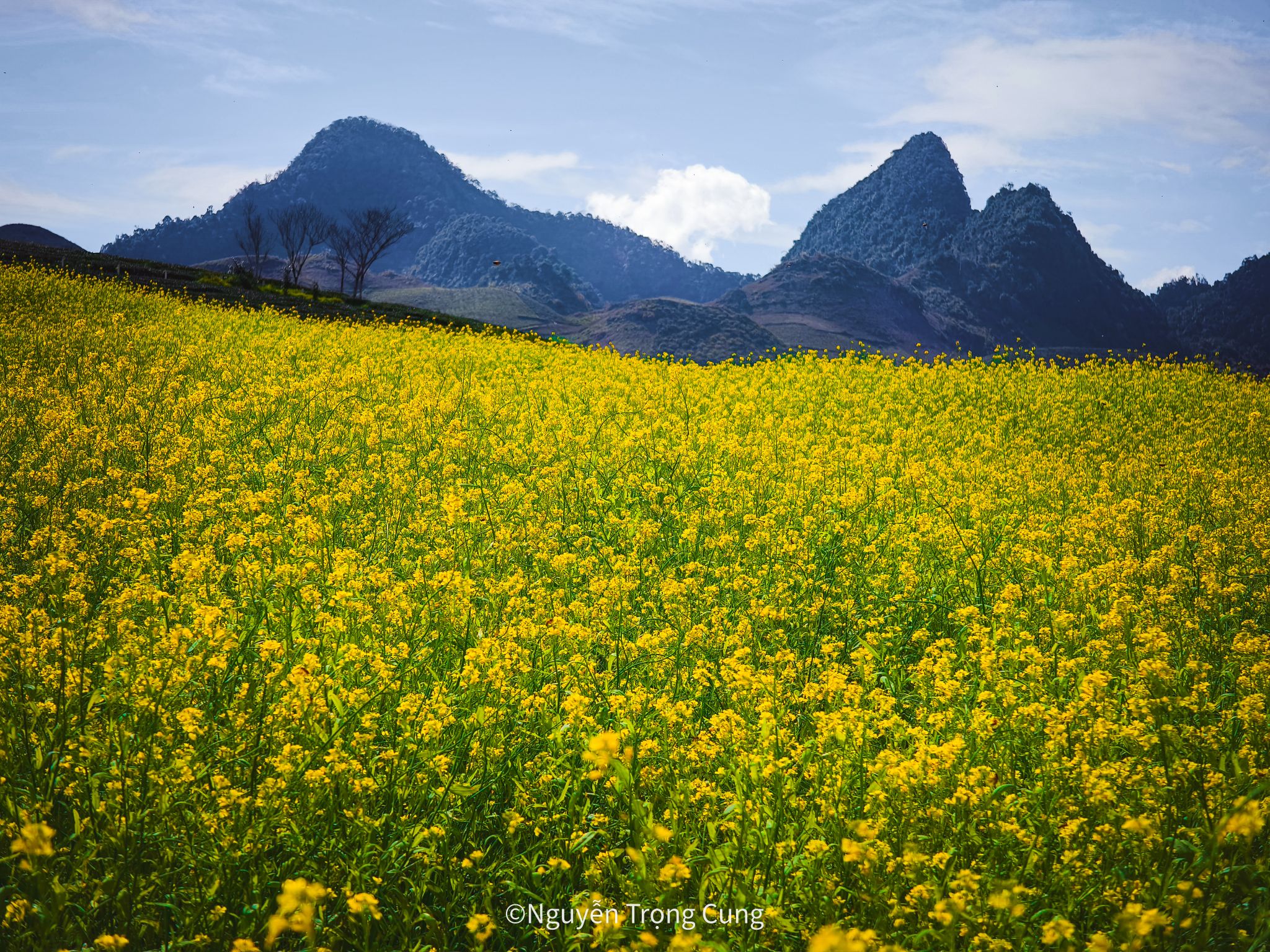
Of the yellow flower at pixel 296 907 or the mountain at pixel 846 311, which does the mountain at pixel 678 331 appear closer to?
the mountain at pixel 846 311

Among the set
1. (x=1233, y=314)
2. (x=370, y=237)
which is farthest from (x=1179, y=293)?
(x=370, y=237)

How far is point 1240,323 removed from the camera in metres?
137

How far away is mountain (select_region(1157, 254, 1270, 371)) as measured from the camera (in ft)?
424

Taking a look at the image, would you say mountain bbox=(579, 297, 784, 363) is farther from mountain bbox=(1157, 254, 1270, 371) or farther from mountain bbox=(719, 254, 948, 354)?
mountain bbox=(1157, 254, 1270, 371)

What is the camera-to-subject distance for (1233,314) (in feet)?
458

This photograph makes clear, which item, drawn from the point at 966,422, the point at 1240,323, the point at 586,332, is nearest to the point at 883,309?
the point at 1240,323

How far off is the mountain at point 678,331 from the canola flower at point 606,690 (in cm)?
10532

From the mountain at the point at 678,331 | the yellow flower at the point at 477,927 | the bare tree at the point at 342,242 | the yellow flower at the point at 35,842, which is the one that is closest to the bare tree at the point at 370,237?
the bare tree at the point at 342,242

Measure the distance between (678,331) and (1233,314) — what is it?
106m

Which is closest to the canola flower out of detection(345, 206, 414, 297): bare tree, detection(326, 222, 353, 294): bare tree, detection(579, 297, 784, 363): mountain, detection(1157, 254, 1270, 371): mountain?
detection(345, 206, 414, 297): bare tree

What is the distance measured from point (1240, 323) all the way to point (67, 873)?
17835 centimetres

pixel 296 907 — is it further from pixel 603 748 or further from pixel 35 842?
pixel 603 748

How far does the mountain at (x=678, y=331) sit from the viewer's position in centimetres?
11988

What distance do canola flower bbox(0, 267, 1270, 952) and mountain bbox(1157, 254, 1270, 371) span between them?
149122 millimetres
